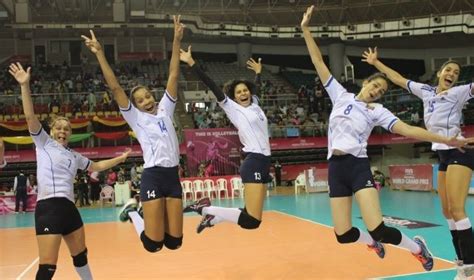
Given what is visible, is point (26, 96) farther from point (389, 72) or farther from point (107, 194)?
point (107, 194)

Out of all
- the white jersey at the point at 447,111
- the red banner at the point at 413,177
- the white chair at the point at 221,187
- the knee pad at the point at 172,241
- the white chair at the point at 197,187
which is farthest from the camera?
the white chair at the point at 221,187

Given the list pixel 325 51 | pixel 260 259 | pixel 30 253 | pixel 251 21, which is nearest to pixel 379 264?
pixel 260 259

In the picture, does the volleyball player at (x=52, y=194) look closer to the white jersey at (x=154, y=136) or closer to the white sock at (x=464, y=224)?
the white jersey at (x=154, y=136)

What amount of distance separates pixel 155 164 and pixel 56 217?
1052 mm

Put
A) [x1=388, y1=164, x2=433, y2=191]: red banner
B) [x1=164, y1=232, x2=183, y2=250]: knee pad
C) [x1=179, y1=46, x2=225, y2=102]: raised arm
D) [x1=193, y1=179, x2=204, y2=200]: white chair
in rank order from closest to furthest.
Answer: [x1=164, y1=232, x2=183, y2=250]: knee pad, [x1=179, y1=46, x2=225, y2=102]: raised arm, [x1=388, y1=164, x2=433, y2=191]: red banner, [x1=193, y1=179, x2=204, y2=200]: white chair

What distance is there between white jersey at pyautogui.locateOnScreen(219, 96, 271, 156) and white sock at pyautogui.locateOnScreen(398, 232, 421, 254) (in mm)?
1792

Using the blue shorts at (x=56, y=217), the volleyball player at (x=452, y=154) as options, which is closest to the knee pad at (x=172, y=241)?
the blue shorts at (x=56, y=217)

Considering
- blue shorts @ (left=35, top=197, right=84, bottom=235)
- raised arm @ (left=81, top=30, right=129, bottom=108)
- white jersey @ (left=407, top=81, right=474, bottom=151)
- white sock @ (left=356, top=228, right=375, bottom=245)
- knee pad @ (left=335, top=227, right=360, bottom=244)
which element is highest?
raised arm @ (left=81, top=30, right=129, bottom=108)

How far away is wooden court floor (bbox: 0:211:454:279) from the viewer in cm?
600

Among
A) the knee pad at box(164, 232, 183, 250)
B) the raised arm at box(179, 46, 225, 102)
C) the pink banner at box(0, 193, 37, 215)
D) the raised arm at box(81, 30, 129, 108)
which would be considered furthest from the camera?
the pink banner at box(0, 193, 37, 215)

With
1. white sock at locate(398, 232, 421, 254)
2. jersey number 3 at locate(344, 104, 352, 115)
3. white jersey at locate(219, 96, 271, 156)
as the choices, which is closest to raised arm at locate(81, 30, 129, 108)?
white jersey at locate(219, 96, 271, 156)

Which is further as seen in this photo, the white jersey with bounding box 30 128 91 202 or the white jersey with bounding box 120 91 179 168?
the white jersey with bounding box 120 91 179 168

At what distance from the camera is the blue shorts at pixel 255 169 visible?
568 cm

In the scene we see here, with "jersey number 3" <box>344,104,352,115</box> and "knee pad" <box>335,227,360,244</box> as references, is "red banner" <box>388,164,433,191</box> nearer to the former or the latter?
"knee pad" <box>335,227,360,244</box>
